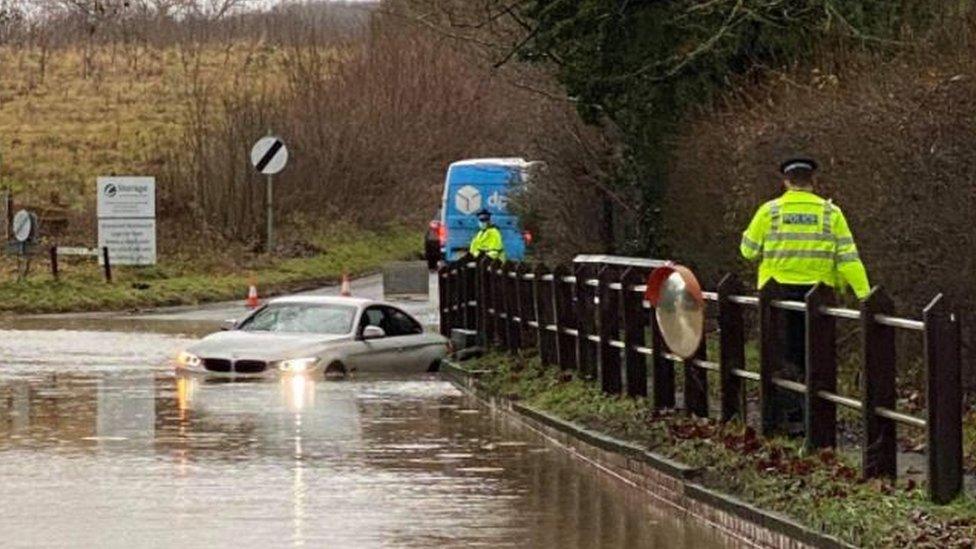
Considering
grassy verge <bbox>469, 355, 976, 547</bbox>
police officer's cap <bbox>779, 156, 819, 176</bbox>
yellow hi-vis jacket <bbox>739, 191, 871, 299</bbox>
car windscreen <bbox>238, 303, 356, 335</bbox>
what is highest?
police officer's cap <bbox>779, 156, 819, 176</bbox>

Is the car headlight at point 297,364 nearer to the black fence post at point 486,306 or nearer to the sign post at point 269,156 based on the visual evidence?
the black fence post at point 486,306

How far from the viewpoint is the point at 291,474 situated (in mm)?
15125

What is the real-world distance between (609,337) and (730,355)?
3.51 meters

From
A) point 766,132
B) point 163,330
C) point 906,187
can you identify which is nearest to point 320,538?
point 906,187

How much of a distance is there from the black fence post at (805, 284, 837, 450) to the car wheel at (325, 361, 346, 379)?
37.3 ft

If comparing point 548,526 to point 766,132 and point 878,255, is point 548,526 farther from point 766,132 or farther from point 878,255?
point 766,132

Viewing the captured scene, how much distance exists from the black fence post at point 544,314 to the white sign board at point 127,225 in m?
22.3

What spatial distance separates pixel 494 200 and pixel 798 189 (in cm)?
2677

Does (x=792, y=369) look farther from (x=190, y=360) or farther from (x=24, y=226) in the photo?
(x=24, y=226)

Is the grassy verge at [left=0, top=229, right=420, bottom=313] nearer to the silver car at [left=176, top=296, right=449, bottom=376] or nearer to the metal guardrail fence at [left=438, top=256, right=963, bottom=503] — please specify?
the silver car at [left=176, top=296, right=449, bottom=376]

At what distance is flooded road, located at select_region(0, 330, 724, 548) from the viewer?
40.8 ft

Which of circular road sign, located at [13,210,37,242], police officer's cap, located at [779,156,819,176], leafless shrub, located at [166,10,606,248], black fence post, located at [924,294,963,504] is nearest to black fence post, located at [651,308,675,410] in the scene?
police officer's cap, located at [779,156,819,176]

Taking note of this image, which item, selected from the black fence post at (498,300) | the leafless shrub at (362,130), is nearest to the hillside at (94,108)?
the leafless shrub at (362,130)

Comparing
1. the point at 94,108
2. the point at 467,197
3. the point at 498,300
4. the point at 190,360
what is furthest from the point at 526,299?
the point at 94,108
